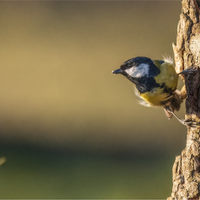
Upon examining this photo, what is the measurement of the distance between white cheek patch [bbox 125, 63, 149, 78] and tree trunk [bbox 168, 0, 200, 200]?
0.17 metres

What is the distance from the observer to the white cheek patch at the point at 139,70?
1.17 metres

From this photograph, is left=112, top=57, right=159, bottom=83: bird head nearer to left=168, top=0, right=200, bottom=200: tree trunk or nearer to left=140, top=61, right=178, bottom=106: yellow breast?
left=140, top=61, right=178, bottom=106: yellow breast

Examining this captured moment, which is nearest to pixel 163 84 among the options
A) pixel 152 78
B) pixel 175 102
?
pixel 152 78

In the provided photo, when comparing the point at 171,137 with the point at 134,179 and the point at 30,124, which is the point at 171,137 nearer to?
the point at 134,179

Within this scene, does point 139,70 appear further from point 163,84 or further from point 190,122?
point 190,122

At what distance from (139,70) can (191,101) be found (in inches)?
9.8

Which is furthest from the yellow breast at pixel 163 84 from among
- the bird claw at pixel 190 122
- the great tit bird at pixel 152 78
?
the bird claw at pixel 190 122

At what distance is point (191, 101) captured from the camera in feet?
3.79

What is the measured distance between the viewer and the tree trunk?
3.69 ft

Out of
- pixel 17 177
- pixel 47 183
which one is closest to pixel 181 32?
pixel 47 183

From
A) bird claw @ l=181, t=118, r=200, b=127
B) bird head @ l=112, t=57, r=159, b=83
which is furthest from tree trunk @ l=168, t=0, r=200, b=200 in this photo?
bird head @ l=112, t=57, r=159, b=83

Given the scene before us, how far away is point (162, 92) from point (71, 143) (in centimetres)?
166

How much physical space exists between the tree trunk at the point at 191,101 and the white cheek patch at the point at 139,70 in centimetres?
17

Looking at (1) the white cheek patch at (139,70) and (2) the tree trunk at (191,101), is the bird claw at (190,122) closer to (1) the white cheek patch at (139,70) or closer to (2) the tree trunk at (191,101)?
(2) the tree trunk at (191,101)
